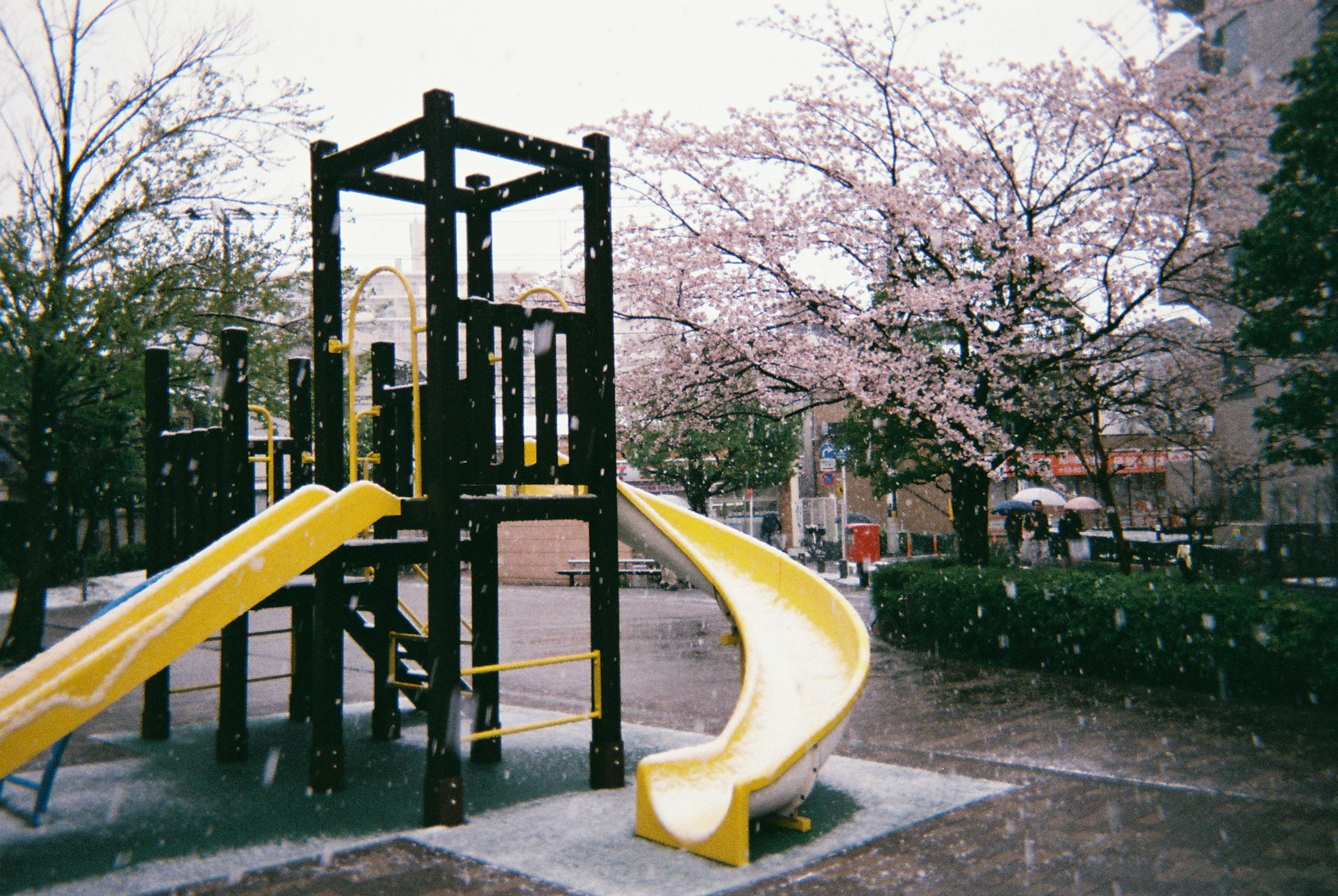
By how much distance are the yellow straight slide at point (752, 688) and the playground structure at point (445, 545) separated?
0.02 metres

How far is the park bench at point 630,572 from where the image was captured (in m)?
24.9

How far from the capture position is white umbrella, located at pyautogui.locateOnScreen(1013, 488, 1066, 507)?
26234 mm

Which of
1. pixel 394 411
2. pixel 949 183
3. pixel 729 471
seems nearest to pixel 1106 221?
pixel 949 183

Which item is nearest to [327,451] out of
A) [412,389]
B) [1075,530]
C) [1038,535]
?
[412,389]

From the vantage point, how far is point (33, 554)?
13070mm

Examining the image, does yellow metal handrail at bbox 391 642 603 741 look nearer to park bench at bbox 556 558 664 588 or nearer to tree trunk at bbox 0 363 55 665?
tree trunk at bbox 0 363 55 665

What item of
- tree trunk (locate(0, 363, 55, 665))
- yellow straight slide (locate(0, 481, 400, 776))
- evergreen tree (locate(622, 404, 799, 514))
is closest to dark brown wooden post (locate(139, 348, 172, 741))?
yellow straight slide (locate(0, 481, 400, 776))

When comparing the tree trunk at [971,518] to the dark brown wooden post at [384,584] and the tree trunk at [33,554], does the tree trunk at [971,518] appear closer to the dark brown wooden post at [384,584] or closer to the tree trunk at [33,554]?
the dark brown wooden post at [384,584]

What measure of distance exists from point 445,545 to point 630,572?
66.0ft

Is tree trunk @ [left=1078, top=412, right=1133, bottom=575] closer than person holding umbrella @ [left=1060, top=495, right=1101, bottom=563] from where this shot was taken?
Yes

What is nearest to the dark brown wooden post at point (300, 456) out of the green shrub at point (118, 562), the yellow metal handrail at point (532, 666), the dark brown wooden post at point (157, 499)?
the dark brown wooden post at point (157, 499)

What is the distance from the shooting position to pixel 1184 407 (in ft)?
46.0

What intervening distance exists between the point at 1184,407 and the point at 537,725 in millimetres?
11994

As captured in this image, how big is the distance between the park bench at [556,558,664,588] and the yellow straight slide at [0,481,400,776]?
63.8 ft
